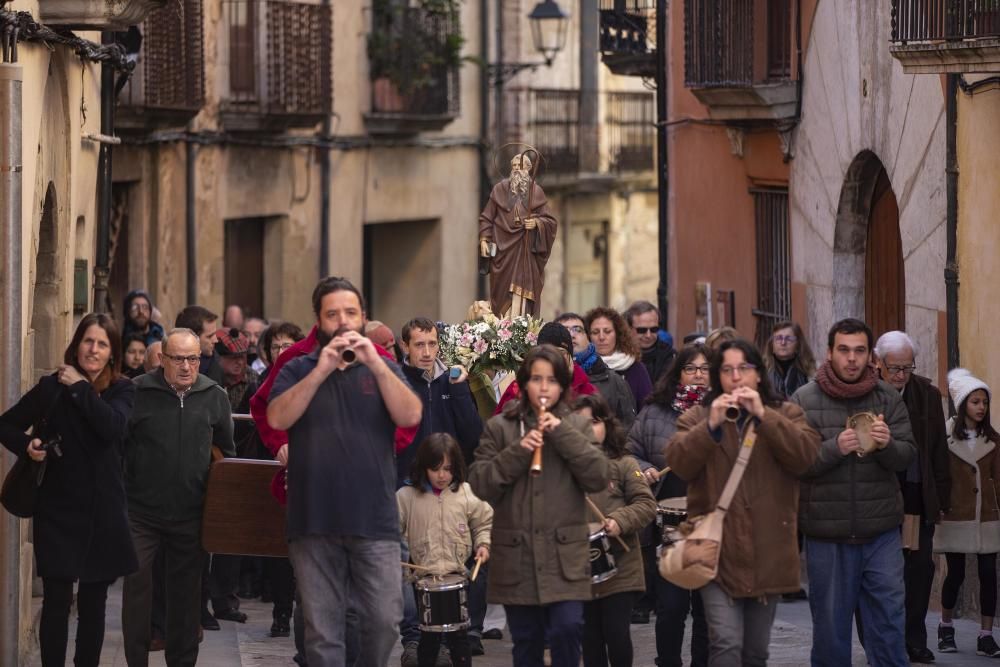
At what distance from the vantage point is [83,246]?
47.0 ft

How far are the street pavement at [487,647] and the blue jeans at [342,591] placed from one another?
2691 millimetres

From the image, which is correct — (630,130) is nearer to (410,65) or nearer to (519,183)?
(410,65)

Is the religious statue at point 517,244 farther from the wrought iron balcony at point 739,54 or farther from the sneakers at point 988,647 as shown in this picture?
the sneakers at point 988,647

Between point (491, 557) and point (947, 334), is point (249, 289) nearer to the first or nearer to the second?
point (947, 334)

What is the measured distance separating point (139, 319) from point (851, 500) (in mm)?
7160

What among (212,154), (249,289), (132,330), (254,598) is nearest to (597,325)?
(254,598)

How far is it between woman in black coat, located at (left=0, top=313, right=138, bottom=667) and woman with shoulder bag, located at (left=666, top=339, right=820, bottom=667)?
2.49m

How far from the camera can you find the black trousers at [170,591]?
9.39 meters

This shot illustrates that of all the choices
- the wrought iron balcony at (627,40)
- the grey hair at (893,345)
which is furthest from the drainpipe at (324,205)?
the grey hair at (893,345)

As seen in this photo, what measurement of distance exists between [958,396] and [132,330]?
20.7 feet

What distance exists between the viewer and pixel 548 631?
27.5ft

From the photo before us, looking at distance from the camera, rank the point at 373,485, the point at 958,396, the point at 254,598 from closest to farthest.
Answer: the point at 373,485, the point at 958,396, the point at 254,598

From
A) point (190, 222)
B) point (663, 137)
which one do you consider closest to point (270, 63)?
point (190, 222)

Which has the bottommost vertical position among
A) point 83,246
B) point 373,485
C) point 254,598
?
point 254,598
